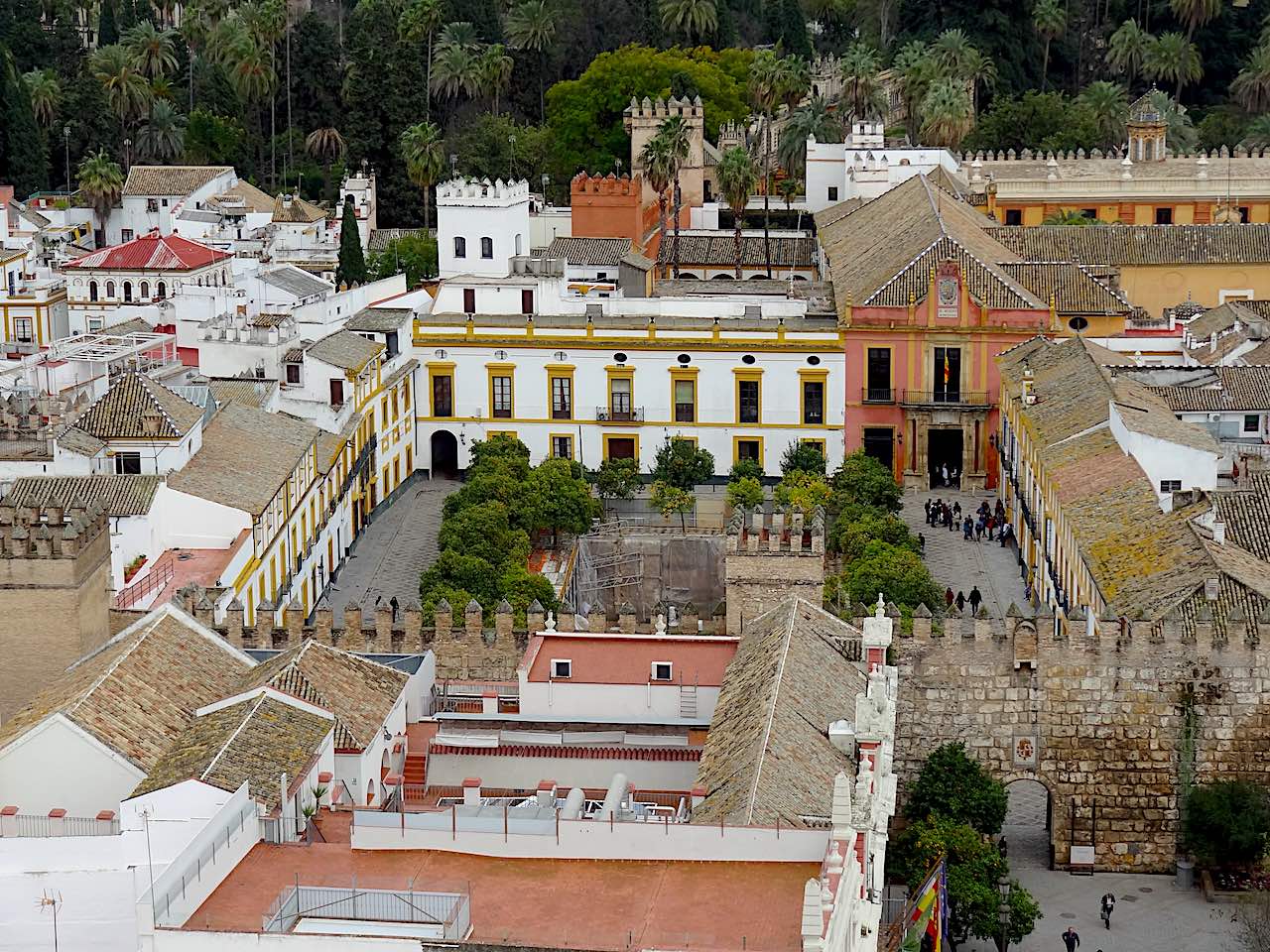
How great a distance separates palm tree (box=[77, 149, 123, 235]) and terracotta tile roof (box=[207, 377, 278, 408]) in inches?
1656

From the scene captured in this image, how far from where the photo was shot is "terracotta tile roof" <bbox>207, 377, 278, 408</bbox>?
61938 mm

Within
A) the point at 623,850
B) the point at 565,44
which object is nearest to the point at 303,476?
the point at 623,850

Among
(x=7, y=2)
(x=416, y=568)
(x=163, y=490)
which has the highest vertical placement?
(x=7, y=2)

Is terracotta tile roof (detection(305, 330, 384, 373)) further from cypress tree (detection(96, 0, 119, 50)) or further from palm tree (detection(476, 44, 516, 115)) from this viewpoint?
cypress tree (detection(96, 0, 119, 50))

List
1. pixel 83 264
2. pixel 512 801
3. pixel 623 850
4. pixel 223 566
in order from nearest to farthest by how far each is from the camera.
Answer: pixel 623 850
pixel 512 801
pixel 223 566
pixel 83 264

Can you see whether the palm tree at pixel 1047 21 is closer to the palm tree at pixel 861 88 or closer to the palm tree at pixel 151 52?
the palm tree at pixel 861 88

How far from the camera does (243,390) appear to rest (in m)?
63.6

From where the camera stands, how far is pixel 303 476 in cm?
5769

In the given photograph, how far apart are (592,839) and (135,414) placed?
28768 mm

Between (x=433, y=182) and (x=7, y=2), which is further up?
(x=7, y=2)

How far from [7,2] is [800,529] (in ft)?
293

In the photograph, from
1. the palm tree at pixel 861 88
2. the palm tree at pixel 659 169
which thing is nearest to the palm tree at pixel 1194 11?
the palm tree at pixel 861 88

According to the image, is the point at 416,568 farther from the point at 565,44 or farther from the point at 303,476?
the point at 565,44

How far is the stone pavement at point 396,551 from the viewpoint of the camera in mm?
59906
